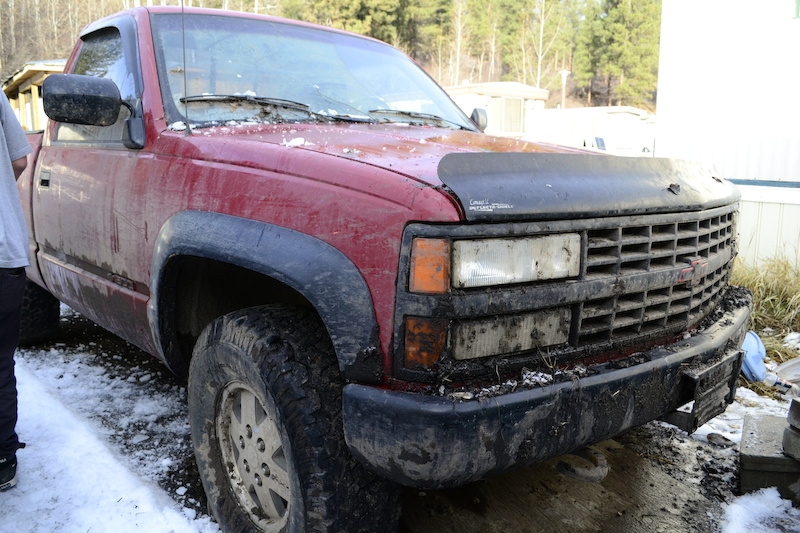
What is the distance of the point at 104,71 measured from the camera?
3066 mm

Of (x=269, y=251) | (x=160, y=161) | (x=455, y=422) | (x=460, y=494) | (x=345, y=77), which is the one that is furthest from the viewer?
(x=345, y=77)

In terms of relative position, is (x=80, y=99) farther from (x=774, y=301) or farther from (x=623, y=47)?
(x=623, y=47)

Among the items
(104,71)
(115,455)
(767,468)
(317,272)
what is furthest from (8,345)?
(767,468)

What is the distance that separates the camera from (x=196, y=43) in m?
2.71

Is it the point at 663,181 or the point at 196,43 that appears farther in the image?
the point at 196,43

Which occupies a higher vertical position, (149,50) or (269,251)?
(149,50)

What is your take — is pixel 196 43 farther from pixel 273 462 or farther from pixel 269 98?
pixel 273 462

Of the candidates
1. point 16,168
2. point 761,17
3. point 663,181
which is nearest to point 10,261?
point 16,168

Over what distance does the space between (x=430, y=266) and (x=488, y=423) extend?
418 millimetres

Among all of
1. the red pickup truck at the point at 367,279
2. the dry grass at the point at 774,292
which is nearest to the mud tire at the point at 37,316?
the red pickup truck at the point at 367,279

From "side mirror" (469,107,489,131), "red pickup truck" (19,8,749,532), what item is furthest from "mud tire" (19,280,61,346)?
"side mirror" (469,107,489,131)

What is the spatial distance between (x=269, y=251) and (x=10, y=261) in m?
1.31

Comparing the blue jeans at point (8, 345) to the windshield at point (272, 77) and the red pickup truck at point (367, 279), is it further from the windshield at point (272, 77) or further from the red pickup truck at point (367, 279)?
the windshield at point (272, 77)

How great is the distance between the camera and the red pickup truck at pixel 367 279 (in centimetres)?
161
